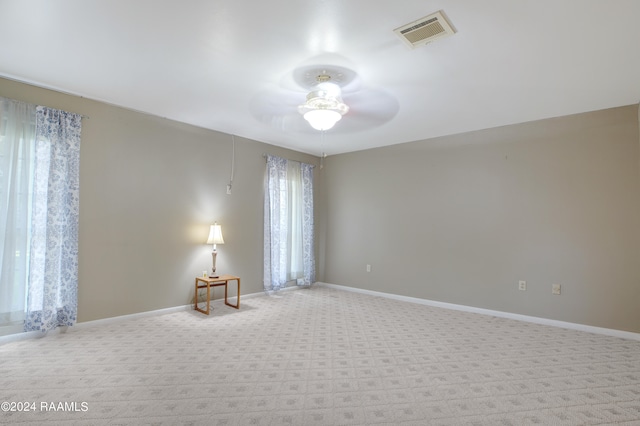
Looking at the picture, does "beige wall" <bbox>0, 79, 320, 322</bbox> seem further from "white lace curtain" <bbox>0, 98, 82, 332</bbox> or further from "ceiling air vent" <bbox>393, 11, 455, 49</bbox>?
"ceiling air vent" <bbox>393, 11, 455, 49</bbox>

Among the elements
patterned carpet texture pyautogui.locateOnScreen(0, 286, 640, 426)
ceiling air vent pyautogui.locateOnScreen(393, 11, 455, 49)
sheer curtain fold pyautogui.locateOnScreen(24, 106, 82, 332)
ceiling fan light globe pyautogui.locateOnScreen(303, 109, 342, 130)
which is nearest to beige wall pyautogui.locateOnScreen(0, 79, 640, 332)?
sheer curtain fold pyautogui.locateOnScreen(24, 106, 82, 332)

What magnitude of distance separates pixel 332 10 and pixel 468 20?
937 millimetres

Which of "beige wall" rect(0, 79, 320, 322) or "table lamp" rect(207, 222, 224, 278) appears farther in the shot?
"table lamp" rect(207, 222, 224, 278)

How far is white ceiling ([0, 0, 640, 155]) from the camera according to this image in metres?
2.17

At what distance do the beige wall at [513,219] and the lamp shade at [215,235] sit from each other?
2.48 m

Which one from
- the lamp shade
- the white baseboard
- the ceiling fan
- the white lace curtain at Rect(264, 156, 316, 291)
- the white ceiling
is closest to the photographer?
the white ceiling

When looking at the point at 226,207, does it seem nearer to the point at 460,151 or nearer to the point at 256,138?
the point at 256,138

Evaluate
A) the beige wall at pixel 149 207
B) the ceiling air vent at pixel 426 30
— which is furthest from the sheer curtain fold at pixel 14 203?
the ceiling air vent at pixel 426 30

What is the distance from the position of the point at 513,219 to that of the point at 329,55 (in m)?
3.31

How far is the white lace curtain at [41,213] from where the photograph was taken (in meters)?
3.14

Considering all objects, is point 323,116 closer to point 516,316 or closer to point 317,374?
point 317,374

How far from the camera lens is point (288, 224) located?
5.89 metres

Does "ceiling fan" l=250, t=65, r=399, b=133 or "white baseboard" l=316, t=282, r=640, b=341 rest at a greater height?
"ceiling fan" l=250, t=65, r=399, b=133

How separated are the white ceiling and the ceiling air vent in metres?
0.05
